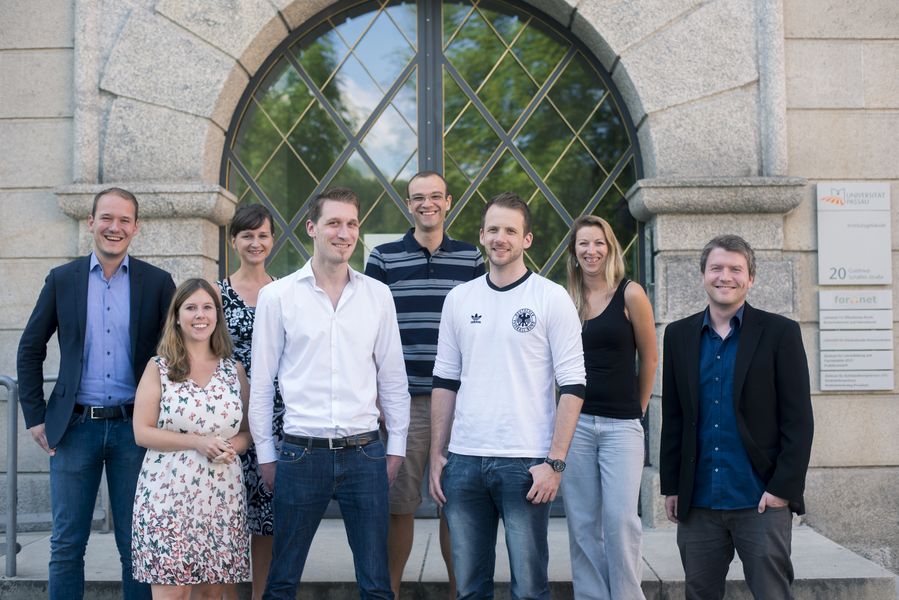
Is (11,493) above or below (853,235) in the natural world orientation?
below

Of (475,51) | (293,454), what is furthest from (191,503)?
(475,51)

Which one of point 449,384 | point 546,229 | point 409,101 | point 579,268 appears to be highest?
point 409,101

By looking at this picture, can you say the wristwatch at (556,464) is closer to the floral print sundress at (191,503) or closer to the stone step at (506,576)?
the floral print sundress at (191,503)

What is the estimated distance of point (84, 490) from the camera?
364 cm

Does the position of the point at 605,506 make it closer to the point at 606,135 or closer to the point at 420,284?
the point at 420,284

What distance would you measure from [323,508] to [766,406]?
5.79ft

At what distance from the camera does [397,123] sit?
6152mm

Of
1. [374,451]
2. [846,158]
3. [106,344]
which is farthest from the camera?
[846,158]

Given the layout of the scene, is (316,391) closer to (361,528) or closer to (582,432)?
(361,528)

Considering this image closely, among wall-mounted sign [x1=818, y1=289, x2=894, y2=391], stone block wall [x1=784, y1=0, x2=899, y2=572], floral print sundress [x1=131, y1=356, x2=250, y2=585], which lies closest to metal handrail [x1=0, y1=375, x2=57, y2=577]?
floral print sundress [x1=131, y1=356, x2=250, y2=585]


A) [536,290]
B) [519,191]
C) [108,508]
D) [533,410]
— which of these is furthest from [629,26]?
[108,508]

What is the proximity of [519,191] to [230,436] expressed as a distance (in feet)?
10.7

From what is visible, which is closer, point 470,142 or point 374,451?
point 374,451

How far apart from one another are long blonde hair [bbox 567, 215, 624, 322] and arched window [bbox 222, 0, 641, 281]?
2.19 meters
